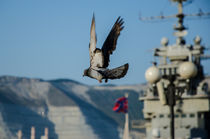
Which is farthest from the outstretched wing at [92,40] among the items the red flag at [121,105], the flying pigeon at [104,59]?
the red flag at [121,105]

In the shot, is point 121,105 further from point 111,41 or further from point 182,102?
point 111,41

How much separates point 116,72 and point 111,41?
30.6 inches

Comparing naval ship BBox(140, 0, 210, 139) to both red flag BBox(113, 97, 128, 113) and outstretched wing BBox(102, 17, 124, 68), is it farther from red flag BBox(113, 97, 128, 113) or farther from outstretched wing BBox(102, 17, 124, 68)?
outstretched wing BBox(102, 17, 124, 68)

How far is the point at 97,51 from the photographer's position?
17.2 meters

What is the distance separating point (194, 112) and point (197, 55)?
3.72 meters

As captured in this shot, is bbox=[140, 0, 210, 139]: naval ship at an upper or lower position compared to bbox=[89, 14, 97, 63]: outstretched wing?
upper

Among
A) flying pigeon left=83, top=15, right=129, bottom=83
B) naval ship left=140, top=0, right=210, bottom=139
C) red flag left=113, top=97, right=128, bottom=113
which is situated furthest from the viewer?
Answer: red flag left=113, top=97, right=128, bottom=113

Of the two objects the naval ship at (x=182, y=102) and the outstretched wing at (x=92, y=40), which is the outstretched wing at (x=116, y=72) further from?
the naval ship at (x=182, y=102)

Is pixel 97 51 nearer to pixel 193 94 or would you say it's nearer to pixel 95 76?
pixel 95 76

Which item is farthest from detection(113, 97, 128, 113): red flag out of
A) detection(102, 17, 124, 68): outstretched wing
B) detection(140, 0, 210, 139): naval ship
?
detection(102, 17, 124, 68): outstretched wing

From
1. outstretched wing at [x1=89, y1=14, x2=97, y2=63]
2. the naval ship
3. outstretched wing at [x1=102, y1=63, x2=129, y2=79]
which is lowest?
outstretched wing at [x1=102, y1=63, x2=129, y2=79]

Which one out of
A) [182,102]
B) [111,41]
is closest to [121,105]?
[182,102]

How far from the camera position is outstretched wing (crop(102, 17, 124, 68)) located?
56.3 feet

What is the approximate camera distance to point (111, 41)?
17.6m
